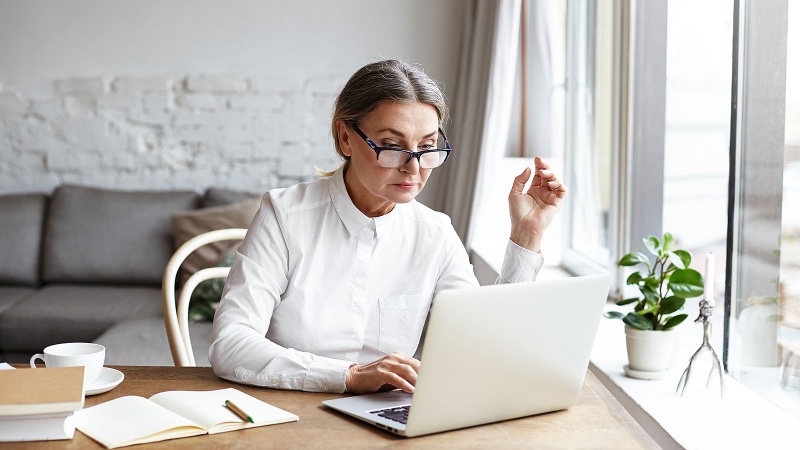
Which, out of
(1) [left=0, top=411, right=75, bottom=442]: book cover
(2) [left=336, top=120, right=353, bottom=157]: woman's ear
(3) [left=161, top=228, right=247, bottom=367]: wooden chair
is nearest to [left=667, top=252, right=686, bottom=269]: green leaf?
(2) [left=336, top=120, right=353, bottom=157]: woman's ear

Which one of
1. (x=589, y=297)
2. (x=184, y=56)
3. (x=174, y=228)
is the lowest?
(x=174, y=228)

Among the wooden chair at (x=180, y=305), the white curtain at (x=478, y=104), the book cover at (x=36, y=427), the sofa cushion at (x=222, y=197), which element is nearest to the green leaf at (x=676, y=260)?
the wooden chair at (x=180, y=305)

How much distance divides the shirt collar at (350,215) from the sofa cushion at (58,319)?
194cm

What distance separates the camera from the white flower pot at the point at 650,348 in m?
1.84

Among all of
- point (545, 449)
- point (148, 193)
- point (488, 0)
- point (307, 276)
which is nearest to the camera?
point (545, 449)

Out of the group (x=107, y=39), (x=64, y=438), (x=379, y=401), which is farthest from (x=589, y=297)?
(x=107, y=39)

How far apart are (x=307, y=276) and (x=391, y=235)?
0.20 meters

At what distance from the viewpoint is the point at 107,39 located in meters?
4.16

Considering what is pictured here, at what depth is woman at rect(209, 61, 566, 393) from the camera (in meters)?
1.58

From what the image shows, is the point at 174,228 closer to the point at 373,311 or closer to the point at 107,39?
the point at 107,39

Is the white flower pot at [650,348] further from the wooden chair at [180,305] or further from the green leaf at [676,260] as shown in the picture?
the wooden chair at [180,305]

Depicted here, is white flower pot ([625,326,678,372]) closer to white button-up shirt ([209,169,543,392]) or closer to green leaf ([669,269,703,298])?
green leaf ([669,269,703,298])

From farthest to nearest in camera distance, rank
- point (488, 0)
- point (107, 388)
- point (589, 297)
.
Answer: point (488, 0), point (107, 388), point (589, 297)

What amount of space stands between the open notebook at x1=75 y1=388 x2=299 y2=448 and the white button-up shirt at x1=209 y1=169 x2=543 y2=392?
0.90ft
